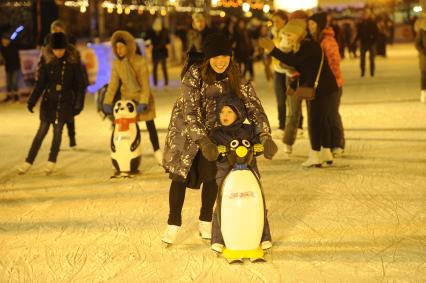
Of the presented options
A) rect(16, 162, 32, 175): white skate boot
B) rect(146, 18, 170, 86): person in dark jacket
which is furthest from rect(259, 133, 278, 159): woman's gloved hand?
rect(146, 18, 170, 86): person in dark jacket

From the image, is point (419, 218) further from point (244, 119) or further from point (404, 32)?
point (404, 32)

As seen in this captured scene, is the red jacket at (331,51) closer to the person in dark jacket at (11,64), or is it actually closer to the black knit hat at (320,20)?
the black knit hat at (320,20)

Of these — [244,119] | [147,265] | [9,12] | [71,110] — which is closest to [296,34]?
[71,110]

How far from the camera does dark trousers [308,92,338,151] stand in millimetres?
9359

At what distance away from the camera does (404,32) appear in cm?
4881

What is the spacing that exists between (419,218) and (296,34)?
2.93 meters

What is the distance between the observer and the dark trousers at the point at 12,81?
1856 centimetres

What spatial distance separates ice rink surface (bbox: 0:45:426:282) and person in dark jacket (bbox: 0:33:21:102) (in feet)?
21.5

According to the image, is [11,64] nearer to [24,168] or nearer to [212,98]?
[24,168]

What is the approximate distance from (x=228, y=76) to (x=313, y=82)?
3348 mm

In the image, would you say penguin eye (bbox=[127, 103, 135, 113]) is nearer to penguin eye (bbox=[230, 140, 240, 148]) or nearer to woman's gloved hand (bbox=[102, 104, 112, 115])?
woman's gloved hand (bbox=[102, 104, 112, 115])

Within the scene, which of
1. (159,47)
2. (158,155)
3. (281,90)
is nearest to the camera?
(158,155)

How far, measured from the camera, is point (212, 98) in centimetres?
592

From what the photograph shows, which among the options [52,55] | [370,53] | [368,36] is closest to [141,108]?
[52,55]
